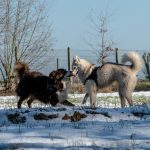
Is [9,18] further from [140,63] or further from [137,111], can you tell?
[137,111]

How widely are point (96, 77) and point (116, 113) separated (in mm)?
5748

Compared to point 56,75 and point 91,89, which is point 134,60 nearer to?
point 91,89

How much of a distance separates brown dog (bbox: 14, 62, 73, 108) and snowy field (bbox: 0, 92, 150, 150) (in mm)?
4052

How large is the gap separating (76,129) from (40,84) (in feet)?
19.2

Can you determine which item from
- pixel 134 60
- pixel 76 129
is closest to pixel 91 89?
pixel 134 60

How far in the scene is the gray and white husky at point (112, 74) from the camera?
570 inches

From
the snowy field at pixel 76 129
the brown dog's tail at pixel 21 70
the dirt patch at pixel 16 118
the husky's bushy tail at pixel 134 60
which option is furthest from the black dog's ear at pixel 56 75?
the dirt patch at pixel 16 118

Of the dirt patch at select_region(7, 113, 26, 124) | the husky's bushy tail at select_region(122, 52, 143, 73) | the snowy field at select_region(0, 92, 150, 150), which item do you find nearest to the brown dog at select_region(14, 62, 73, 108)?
the husky's bushy tail at select_region(122, 52, 143, 73)

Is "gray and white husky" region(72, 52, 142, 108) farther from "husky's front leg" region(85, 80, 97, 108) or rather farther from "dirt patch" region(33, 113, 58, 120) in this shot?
"dirt patch" region(33, 113, 58, 120)

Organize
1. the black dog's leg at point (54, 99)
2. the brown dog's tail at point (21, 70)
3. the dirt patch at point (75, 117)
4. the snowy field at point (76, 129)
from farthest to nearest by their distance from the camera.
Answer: the brown dog's tail at point (21, 70) → the black dog's leg at point (54, 99) → the dirt patch at point (75, 117) → the snowy field at point (76, 129)

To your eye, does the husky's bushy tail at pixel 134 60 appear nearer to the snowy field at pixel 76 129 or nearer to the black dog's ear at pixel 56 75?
the black dog's ear at pixel 56 75

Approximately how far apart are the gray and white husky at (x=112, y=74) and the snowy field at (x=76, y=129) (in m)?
5.11

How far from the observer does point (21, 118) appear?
28.3 ft

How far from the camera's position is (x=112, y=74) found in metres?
14.6
